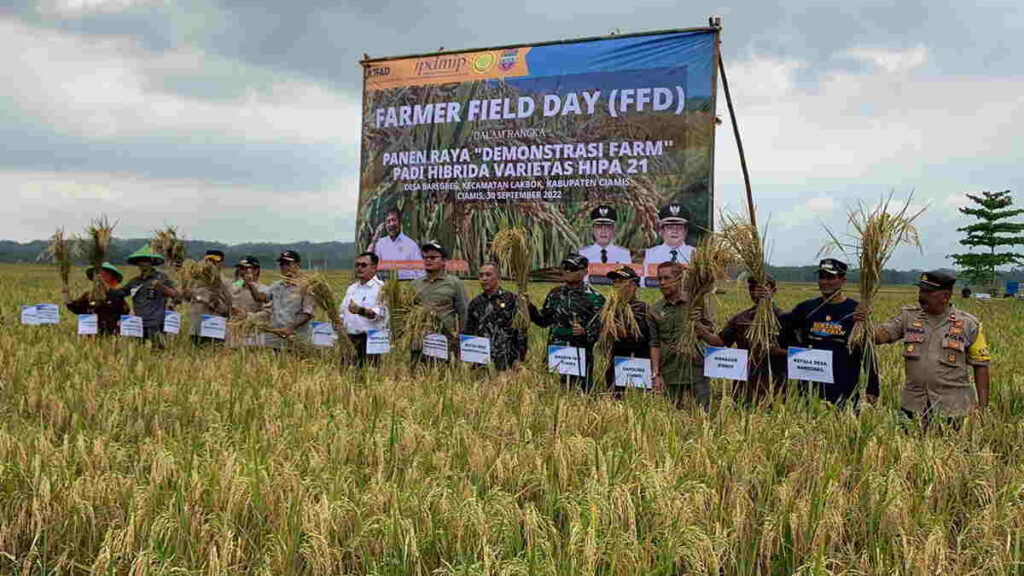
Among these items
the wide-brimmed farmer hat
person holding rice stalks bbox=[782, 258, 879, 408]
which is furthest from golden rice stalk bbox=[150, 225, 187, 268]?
person holding rice stalks bbox=[782, 258, 879, 408]

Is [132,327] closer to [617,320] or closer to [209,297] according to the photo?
[209,297]

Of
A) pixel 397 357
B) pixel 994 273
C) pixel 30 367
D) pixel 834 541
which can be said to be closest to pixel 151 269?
pixel 30 367

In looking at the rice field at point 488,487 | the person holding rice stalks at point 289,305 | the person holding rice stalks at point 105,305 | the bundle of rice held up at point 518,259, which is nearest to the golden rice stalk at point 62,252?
the person holding rice stalks at point 105,305

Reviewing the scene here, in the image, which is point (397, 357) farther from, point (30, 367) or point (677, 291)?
point (30, 367)

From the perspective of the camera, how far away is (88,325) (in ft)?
31.2

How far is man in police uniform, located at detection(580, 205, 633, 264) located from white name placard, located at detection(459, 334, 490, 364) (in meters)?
5.47

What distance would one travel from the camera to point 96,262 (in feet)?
32.4

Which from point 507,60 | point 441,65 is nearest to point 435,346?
point 507,60

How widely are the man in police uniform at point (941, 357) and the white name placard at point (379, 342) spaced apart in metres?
4.51

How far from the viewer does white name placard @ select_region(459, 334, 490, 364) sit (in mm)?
7137

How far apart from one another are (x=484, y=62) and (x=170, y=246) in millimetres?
6386

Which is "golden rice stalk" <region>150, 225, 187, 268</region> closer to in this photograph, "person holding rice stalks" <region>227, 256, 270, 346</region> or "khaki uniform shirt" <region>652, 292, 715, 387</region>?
"person holding rice stalks" <region>227, 256, 270, 346</region>

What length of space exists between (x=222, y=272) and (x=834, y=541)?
336 inches

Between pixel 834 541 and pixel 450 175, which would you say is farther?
pixel 450 175
